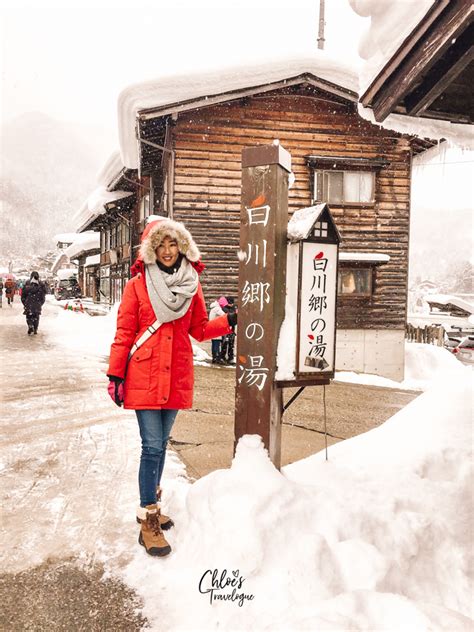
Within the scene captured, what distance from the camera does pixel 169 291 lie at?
117 inches

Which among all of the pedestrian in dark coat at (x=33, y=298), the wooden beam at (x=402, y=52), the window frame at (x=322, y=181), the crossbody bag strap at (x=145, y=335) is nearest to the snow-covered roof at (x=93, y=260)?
the pedestrian in dark coat at (x=33, y=298)

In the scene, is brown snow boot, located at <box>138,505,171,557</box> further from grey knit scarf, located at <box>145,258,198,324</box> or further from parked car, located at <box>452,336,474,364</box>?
parked car, located at <box>452,336,474,364</box>

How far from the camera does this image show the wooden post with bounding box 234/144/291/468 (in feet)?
10.7

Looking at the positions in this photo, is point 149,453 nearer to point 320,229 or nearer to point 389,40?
point 320,229

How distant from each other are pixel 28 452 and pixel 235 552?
2.82 metres

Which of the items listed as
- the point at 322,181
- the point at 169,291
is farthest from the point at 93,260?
the point at 169,291

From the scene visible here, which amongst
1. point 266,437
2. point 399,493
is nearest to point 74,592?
point 266,437

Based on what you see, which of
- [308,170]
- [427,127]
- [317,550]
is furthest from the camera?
[308,170]

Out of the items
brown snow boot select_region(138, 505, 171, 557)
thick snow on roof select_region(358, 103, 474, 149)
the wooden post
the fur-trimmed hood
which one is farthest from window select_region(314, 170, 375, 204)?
brown snow boot select_region(138, 505, 171, 557)

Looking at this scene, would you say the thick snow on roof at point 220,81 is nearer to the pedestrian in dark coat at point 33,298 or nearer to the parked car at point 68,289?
the pedestrian in dark coat at point 33,298

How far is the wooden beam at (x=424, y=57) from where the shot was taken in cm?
262

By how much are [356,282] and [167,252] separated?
11.9 metres

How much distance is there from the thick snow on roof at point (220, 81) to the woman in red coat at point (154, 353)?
9711 mm

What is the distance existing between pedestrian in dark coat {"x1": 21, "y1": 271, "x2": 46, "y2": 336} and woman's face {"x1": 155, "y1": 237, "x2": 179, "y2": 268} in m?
11.8
